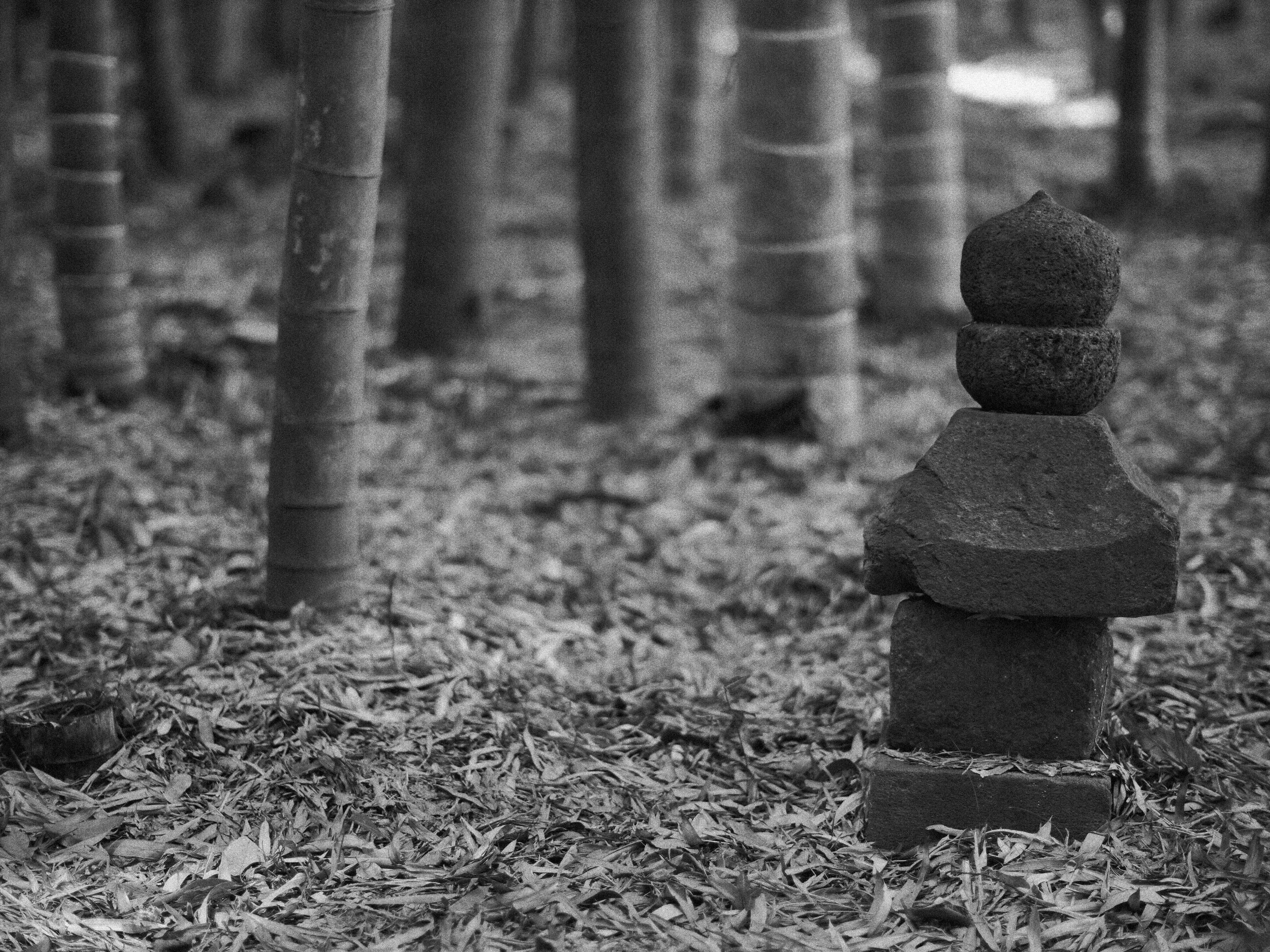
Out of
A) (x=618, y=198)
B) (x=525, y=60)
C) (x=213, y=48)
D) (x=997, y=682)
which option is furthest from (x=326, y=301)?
(x=213, y=48)

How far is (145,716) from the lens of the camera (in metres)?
3.22

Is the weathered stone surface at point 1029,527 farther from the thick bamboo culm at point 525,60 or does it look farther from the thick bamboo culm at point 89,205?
the thick bamboo culm at point 525,60

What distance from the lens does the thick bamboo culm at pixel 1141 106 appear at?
9.58 metres

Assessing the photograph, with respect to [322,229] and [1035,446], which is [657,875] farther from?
[322,229]

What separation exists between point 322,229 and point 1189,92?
1474cm

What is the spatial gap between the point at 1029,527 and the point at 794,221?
9.11ft

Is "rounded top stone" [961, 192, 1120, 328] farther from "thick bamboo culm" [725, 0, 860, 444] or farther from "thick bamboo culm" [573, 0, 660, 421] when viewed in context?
"thick bamboo culm" [573, 0, 660, 421]

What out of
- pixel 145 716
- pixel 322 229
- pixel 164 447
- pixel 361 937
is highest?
pixel 322 229

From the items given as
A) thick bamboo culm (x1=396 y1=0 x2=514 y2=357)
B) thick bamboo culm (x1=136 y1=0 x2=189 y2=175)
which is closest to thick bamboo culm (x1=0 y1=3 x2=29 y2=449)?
thick bamboo culm (x1=396 y1=0 x2=514 y2=357)

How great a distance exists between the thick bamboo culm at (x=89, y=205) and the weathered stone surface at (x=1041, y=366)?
155 inches

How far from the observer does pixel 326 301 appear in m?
3.48

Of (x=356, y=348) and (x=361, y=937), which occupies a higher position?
(x=356, y=348)

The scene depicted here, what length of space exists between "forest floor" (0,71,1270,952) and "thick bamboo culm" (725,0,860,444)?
29 centimetres

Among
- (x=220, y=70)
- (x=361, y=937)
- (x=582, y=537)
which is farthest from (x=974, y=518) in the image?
(x=220, y=70)
